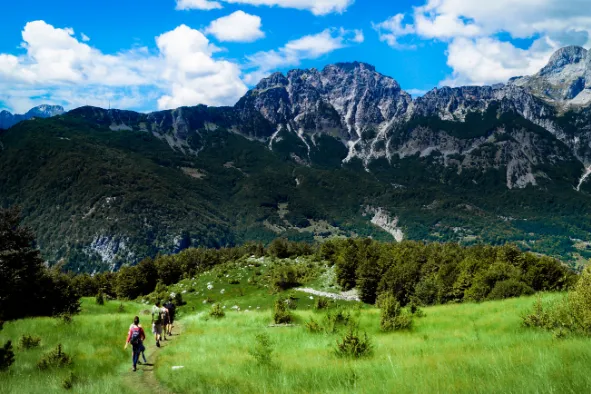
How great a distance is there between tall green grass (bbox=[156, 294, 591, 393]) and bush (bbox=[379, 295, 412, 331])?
0.65m

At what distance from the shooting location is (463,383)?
308 inches

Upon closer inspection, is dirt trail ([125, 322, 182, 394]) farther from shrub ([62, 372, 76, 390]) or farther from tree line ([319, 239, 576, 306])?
tree line ([319, 239, 576, 306])

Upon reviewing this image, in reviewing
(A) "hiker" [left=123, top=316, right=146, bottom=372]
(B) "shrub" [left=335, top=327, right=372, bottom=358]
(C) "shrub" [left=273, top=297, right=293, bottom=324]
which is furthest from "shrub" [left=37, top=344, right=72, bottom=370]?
(C) "shrub" [left=273, top=297, right=293, bottom=324]

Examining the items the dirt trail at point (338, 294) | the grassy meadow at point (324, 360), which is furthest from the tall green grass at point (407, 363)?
the dirt trail at point (338, 294)

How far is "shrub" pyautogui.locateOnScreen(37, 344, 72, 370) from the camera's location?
16.1 m

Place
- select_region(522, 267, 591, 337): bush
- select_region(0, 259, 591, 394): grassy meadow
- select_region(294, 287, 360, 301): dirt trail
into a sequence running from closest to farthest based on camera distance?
select_region(0, 259, 591, 394): grassy meadow
select_region(522, 267, 591, 337): bush
select_region(294, 287, 360, 301): dirt trail

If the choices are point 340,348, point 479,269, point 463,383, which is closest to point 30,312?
point 340,348

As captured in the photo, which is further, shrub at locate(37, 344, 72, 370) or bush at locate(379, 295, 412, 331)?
bush at locate(379, 295, 412, 331)

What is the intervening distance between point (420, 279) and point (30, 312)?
62.4 metres

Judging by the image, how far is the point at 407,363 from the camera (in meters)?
10.6

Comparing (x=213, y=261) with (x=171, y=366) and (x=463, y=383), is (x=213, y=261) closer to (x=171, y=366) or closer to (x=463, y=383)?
(x=171, y=366)

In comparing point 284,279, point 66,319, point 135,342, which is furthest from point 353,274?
point 135,342

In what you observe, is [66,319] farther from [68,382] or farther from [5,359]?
[68,382]

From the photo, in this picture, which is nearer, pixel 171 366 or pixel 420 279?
pixel 171 366
